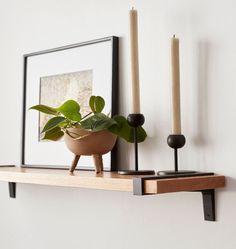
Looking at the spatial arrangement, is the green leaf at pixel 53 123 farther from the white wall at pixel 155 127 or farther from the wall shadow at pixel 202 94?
the wall shadow at pixel 202 94

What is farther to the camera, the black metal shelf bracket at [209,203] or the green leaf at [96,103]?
the green leaf at [96,103]

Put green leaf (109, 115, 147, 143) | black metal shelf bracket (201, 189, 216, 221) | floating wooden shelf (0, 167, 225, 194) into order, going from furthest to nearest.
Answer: green leaf (109, 115, 147, 143), black metal shelf bracket (201, 189, 216, 221), floating wooden shelf (0, 167, 225, 194)

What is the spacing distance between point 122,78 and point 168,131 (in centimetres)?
20

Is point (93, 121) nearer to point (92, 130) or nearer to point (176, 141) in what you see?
point (92, 130)

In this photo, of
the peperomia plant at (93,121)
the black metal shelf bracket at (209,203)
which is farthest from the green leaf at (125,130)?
the black metal shelf bracket at (209,203)

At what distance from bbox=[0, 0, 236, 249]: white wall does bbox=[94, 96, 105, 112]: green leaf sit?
68 millimetres

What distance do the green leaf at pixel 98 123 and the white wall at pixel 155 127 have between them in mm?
117

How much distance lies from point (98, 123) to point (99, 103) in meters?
0.09

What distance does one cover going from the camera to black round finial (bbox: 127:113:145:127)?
1168mm

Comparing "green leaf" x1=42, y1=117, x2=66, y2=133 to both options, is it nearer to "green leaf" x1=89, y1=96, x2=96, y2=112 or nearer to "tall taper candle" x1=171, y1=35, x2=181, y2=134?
"green leaf" x1=89, y1=96, x2=96, y2=112

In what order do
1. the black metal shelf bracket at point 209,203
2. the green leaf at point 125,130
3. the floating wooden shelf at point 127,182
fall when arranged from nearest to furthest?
the floating wooden shelf at point 127,182 < the black metal shelf bracket at point 209,203 < the green leaf at point 125,130

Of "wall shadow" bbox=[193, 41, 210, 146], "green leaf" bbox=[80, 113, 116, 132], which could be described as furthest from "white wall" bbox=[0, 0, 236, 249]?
"green leaf" bbox=[80, 113, 116, 132]

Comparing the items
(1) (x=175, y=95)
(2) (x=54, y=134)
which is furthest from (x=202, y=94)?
(2) (x=54, y=134)

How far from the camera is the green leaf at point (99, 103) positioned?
1.25 metres
